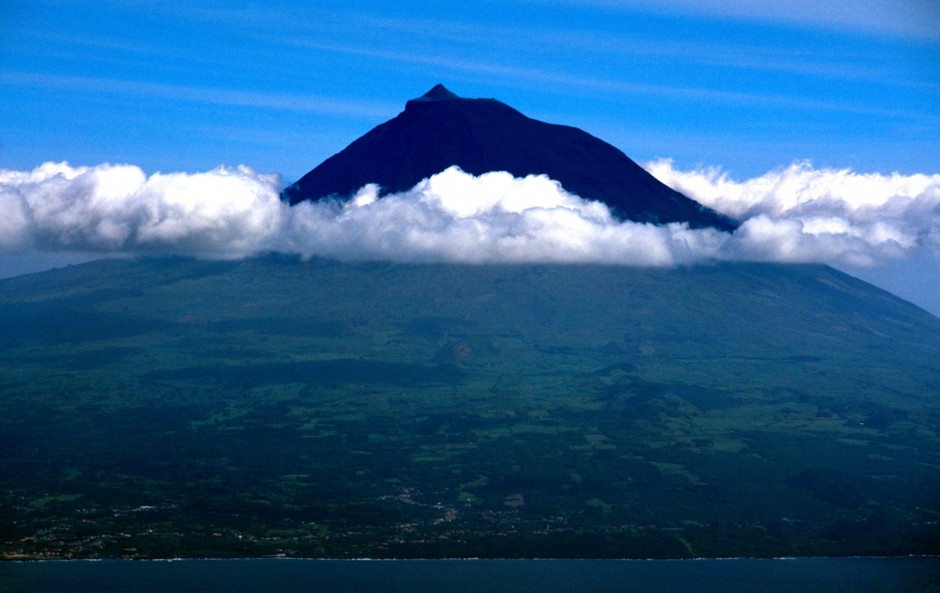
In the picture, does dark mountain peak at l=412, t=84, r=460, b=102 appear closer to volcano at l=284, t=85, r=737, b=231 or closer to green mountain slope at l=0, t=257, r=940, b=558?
volcano at l=284, t=85, r=737, b=231

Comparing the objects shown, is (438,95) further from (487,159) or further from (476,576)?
(476,576)

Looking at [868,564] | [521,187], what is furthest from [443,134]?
[868,564]

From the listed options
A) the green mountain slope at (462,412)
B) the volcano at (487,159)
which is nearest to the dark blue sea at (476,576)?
the green mountain slope at (462,412)

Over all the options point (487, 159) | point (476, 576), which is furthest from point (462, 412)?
point (487, 159)

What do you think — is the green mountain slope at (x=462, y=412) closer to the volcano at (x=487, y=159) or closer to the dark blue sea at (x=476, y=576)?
the dark blue sea at (x=476, y=576)

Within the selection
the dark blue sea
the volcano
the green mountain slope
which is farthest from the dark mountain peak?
the dark blue sea

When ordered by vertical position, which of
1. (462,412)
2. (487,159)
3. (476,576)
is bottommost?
(476,576)

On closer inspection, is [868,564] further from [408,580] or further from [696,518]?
[408,580]

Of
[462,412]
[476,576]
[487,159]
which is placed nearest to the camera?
[476,576]
